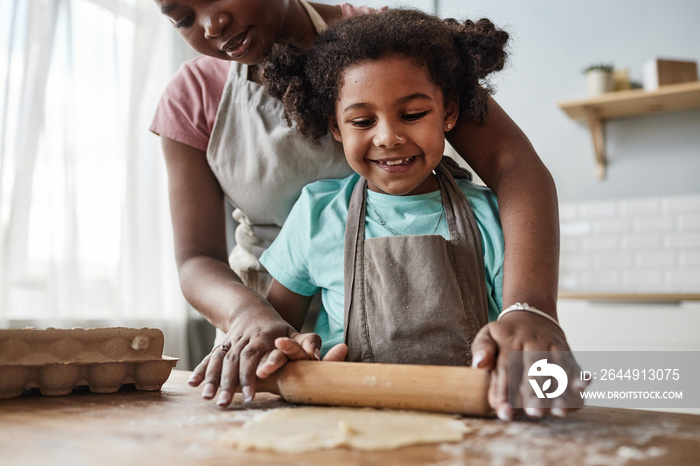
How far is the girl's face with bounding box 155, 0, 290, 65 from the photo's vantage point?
1.08 m

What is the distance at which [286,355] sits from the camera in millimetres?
804

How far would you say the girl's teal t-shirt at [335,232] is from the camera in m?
1.08

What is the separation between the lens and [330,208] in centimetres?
120

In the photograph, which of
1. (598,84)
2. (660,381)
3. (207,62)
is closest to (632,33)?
(598,84)

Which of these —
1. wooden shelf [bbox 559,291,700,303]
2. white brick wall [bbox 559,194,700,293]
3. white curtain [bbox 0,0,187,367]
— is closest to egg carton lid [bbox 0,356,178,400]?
white curtain [bbox 0,0,187,367]

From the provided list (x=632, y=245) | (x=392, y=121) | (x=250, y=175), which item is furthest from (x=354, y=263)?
(x=632, y=245)

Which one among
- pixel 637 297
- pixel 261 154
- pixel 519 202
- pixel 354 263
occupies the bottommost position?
pixel 637 297

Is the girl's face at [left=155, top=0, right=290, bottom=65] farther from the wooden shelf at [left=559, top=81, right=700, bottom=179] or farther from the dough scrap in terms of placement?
the wooden shelf at [left=559, top=81, right=700, bottom=179]

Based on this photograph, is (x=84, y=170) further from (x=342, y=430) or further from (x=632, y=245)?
(x=632, y=245)

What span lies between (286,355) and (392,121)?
43cm

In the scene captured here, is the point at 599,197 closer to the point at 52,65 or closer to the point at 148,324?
the point at 148,324

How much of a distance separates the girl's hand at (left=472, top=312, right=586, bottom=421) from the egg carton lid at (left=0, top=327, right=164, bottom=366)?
478 millimetres

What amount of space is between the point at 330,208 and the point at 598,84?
87.7 inches

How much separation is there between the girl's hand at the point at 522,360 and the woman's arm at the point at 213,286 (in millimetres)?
302
